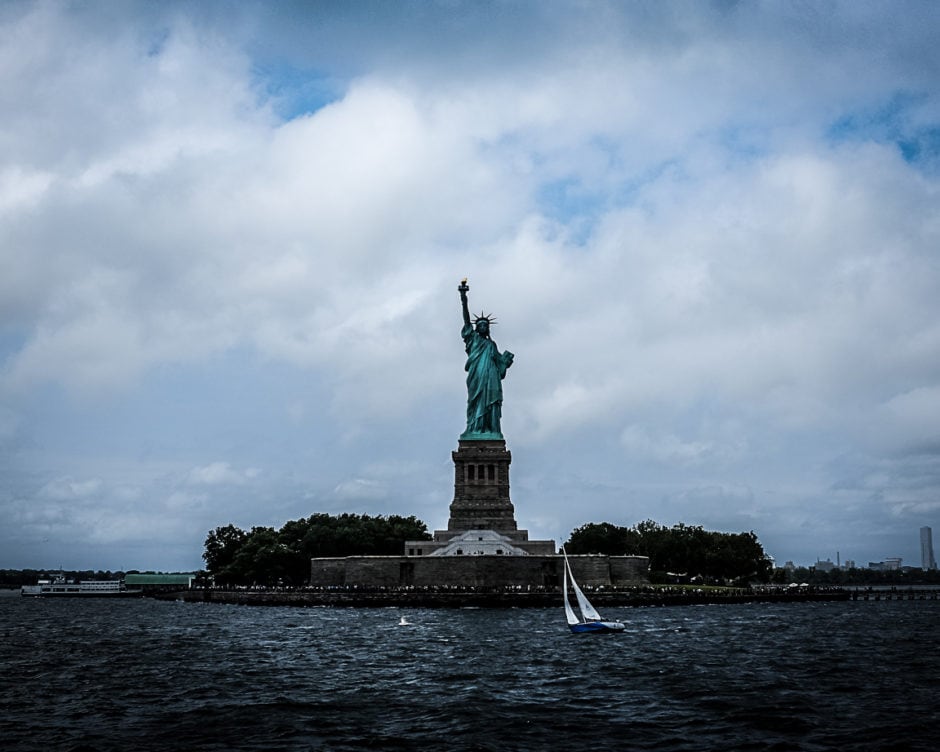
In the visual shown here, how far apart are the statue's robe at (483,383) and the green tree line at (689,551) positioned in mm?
25081

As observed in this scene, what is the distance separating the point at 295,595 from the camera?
95750 millimetres

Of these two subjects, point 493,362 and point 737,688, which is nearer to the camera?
point 737,688

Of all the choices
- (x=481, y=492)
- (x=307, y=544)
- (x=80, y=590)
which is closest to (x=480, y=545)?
(x=481, y=492)

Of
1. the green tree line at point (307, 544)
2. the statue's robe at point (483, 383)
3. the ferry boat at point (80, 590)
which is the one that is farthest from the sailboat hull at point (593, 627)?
the ferry boat at point (80, 590)

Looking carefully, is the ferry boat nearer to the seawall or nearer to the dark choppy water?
the seawall

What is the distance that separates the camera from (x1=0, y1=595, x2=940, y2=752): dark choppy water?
2584 cm

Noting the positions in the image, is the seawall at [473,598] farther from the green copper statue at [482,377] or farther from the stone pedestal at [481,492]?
the green copper statue at [482,377]

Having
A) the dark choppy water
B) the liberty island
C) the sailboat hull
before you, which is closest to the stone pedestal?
the liberty island

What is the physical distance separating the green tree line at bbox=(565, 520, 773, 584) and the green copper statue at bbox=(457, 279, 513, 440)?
82.7 feet

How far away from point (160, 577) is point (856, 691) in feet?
600

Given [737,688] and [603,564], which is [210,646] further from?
[603,564]

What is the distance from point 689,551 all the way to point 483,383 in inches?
1512

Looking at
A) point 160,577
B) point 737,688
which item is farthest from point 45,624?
point 160,577

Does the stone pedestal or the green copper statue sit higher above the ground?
the green copper statue
